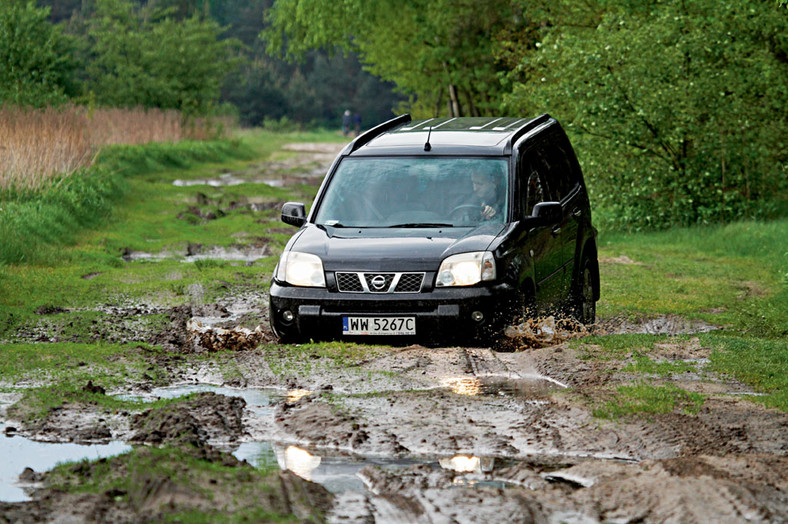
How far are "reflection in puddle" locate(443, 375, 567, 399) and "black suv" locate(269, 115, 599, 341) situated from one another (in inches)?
30.7

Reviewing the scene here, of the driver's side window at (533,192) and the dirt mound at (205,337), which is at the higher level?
the driver's side window at (533,192)

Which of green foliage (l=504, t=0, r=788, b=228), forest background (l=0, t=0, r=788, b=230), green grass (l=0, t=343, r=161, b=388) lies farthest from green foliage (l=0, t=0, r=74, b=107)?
green grass (l=0, t=343, r=161, b=388)

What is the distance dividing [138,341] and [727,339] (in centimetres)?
476

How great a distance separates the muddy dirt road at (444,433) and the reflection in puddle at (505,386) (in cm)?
2

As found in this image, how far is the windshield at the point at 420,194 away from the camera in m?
9.41

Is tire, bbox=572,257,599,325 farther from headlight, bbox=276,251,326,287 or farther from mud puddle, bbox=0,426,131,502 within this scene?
mud puddle, bbox=0,426,131,502

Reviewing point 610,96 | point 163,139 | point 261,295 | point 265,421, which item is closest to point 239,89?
point 163,139

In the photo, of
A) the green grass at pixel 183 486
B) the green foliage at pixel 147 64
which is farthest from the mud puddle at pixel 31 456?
the green foliage at pixel 147 64

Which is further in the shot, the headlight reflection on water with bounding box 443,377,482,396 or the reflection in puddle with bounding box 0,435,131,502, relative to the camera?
the headlight reflection on water with bounding box 443,377,482,396

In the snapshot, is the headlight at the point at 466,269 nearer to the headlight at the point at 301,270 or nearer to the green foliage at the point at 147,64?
the headlight at the point at 301,270

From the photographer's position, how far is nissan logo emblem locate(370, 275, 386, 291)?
8.59m

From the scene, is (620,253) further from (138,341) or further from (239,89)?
(239,89)

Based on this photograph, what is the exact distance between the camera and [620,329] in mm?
10797

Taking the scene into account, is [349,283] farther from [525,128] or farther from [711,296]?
[711,296]
